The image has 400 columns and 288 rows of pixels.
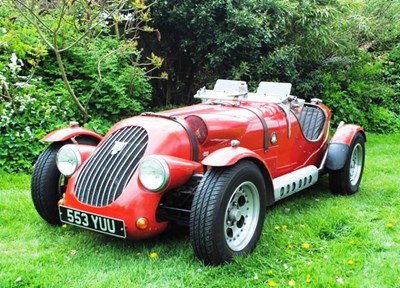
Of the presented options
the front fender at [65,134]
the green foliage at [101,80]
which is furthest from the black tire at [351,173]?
the green foliage at [101,80]

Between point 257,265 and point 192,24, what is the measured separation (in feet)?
17.6

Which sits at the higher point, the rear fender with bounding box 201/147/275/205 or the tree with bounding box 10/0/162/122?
the tree with bounding box 10/0/162/122

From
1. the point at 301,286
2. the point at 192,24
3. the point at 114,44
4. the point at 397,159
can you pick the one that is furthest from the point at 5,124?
the point at 397,159

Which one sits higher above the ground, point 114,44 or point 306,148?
point 114,44

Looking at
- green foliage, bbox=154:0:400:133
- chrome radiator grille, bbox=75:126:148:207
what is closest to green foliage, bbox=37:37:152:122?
green foliage, bbox=154:0:400:133

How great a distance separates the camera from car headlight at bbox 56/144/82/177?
3.58 m

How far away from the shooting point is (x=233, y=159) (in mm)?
3139

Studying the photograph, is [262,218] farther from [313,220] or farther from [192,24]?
[192,24]

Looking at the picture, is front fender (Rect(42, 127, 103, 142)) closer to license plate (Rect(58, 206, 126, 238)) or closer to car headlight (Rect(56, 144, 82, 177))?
car headlight (Rect(56, 144, 82, 177))

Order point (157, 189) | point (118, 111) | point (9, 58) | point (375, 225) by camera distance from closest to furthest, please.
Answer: point (157, 189), point (375, 225), point (9, 58), point (118, 111)

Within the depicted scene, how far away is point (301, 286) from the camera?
2875mm

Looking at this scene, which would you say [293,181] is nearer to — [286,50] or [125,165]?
[125,165]

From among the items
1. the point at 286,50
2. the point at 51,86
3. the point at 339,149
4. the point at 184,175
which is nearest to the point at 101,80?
the point at 51,86

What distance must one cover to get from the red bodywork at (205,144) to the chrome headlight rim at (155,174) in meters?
0.05
